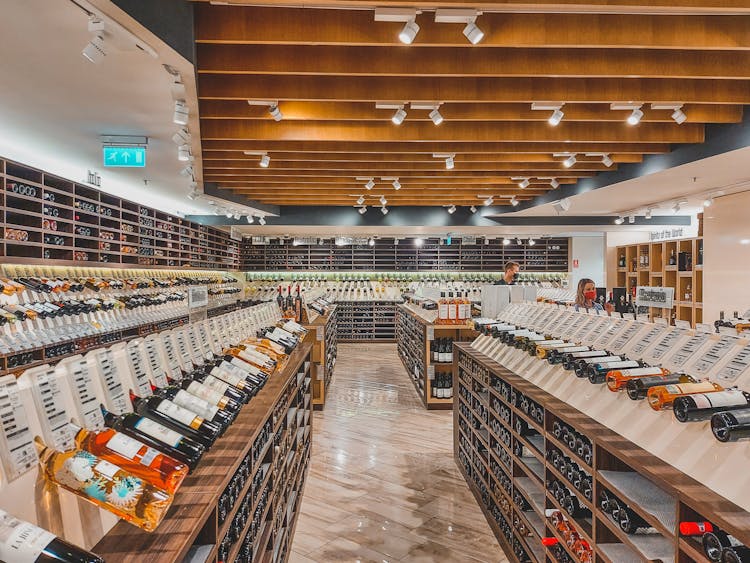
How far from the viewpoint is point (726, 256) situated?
7379 mm

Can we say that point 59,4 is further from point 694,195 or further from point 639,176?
point 694,195

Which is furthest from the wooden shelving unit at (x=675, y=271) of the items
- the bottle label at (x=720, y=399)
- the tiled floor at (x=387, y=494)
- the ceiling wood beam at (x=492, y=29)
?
the bottle label at (x=720, y=399)

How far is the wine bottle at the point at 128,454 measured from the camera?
1186mm

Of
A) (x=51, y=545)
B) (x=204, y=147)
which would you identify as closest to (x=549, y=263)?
(x=204, y=147)

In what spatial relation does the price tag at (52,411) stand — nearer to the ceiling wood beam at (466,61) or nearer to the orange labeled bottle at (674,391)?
the orange labeled bottle at (674,391)

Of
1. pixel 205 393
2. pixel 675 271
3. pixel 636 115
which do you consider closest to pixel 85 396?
pixel 205 393

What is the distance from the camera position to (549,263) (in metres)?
15.5

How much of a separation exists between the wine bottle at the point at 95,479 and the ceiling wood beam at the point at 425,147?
4.70 m

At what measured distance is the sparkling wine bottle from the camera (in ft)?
4.40

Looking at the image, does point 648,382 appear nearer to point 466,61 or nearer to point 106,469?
point 106,469

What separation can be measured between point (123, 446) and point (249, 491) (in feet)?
4.07

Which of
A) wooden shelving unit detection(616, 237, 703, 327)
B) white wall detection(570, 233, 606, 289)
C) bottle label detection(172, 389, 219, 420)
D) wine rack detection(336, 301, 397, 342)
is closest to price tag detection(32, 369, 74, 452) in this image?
bottle label detection(172, 389, 219, 420)

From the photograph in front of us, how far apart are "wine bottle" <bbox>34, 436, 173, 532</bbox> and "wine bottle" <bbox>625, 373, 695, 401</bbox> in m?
1.72

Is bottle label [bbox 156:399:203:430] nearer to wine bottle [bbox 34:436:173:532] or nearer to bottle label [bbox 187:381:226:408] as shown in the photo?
bottle label [bbox 187:381:226:408]
